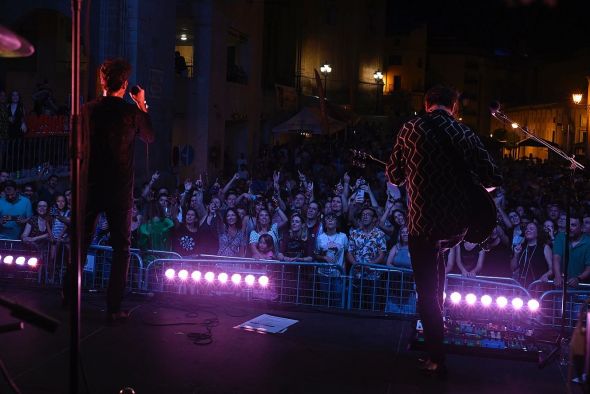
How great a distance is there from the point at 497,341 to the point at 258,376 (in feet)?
5.95

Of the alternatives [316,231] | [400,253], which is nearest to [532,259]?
[400,253]

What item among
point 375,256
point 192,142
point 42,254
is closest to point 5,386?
point 42,254

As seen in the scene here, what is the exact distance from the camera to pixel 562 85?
216 ft

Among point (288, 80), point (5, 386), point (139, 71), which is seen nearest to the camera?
point (5, 386)

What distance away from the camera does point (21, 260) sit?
7062 mm

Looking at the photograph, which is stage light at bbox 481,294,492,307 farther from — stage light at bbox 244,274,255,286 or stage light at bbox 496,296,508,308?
stage light at bbox 244,274,255,286

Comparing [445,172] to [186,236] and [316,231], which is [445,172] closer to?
[316,231]

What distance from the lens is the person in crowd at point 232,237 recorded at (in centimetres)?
877

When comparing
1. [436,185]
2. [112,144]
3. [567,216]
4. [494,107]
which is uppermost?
[494,107]

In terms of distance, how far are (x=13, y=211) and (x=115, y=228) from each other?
16.5 feet

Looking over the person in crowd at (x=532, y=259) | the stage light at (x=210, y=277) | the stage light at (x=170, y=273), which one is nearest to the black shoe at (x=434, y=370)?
the stage light at (x=210, y=277)

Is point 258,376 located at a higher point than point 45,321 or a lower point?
lower

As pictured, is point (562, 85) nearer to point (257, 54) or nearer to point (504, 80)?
point (504, 80)

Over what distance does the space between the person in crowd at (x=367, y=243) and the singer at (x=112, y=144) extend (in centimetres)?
362
